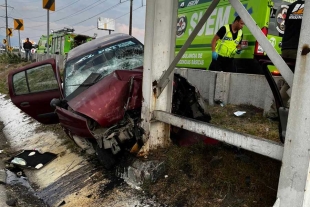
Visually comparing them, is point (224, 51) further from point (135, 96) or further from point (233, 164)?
point (233, 164)

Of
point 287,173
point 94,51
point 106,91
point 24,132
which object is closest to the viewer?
point 287,173

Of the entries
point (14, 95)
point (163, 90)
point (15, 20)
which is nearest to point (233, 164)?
point (163, 90)

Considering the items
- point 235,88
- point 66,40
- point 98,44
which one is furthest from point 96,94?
point 66,40

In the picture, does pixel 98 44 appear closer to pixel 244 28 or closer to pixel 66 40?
pixel 244 28

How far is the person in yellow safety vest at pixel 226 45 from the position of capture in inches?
198

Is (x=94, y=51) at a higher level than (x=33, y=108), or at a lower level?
higher

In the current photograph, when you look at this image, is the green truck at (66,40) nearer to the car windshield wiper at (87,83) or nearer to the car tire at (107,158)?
the car windshield wiper at (87,83)

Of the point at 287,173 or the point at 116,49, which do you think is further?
the point at 116,49

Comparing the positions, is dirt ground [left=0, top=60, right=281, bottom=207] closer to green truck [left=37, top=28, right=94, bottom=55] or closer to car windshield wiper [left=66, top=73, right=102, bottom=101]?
car windshield wiper [left=66, top=73, right=102, bottom=101]

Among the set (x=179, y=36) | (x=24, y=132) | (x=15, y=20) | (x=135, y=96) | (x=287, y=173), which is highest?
(x=15, y=20)

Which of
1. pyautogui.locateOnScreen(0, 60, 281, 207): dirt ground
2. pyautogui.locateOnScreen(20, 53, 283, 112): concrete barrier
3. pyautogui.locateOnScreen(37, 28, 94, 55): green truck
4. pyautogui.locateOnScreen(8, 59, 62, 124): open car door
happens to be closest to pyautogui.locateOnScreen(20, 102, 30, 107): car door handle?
pyautogui.locateOnScreen(8, 59, 62, 124): open car door

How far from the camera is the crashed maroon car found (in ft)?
10.1

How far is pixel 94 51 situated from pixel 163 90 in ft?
4.96

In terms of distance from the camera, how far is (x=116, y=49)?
13.7 ft
